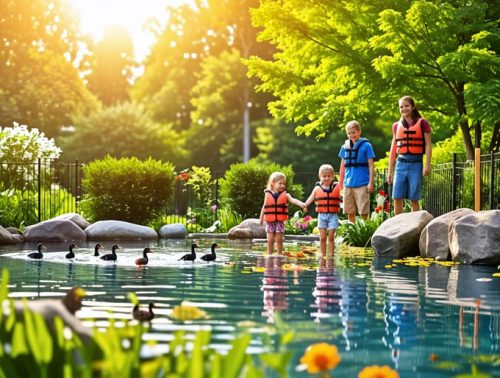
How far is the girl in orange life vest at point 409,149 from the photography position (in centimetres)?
1405

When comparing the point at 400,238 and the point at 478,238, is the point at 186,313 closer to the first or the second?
the point at 478,238

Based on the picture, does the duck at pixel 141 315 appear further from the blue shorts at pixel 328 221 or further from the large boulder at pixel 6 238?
the large boulder at pixel 6 238

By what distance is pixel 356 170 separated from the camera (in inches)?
598

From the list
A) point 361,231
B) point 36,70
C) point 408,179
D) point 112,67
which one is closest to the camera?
point 408,179

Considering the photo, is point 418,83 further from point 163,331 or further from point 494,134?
point 163,331

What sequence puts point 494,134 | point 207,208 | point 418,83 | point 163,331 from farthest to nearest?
point 207,208
point 494,134
point 418,83
point 163,331

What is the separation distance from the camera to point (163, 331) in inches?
220

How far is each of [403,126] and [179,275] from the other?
5.58m

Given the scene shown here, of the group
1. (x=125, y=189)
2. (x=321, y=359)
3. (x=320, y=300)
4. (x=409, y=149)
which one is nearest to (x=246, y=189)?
(x=125, y=189)

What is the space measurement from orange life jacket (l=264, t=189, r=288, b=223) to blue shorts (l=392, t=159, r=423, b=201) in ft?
6.64

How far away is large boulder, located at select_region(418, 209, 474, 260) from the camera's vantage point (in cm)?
1351

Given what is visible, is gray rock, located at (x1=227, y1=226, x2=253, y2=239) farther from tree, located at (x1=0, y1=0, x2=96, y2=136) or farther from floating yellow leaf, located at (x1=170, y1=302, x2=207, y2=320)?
tree, located at (x1=0, y1=0, x2=96, y2=136)

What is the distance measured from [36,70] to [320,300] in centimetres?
4634

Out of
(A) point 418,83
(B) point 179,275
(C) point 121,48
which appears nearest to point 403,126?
(B) point 179,275
